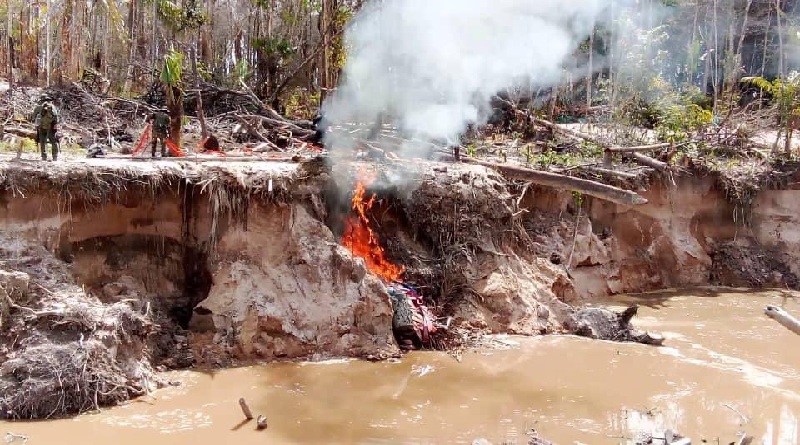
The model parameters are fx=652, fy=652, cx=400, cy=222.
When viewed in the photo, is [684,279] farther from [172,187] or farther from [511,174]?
[172,187]

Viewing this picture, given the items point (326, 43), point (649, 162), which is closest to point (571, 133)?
point (649, 162)

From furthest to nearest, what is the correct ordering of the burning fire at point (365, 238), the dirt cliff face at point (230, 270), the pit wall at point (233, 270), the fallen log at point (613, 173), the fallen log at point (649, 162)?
the fallen log at point (649, 162)
the fallen log at point (613, 173)
the burning fire at point (365, 238)
the pit wall at point (233, 270)
the dirt cliff face at point (230, 270)

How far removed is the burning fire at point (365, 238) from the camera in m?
9.35

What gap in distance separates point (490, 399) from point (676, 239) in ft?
26.8

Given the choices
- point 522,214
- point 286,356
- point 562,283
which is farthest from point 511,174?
point 286,356

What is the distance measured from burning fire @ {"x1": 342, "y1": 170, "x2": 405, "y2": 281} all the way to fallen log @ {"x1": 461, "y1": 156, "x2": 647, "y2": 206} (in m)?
2.24

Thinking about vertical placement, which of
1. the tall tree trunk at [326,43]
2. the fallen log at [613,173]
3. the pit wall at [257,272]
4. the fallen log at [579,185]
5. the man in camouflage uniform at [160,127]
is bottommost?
the pit wall at [257,272]

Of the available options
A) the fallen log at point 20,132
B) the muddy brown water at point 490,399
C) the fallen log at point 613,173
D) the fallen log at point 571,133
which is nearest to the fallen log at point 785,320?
the muddy brown water at point 490,399

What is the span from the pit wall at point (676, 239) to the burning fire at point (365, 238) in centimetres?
332

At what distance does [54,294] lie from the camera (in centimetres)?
697

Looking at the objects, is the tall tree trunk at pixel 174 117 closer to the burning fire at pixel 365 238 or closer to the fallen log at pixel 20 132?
the fallen log at pixel 20 132

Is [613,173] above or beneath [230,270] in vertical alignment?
above

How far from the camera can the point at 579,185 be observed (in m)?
9.29

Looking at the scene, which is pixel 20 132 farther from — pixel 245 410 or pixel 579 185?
pixel 579 185
